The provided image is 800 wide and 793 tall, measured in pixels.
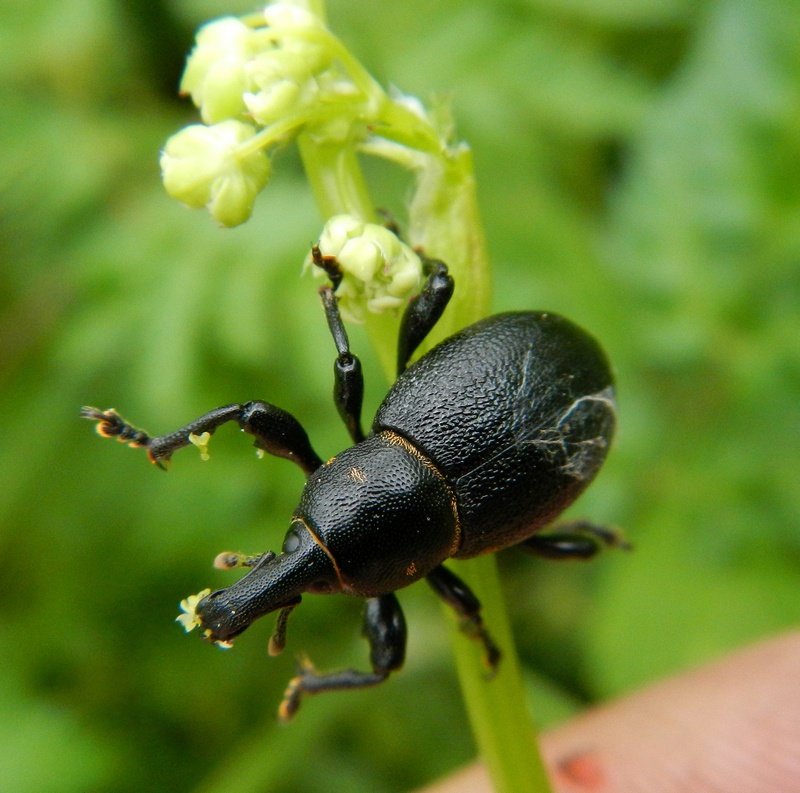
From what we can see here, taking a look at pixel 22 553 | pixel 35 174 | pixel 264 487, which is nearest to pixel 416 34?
pixel 35 174

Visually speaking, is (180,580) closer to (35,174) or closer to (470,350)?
(35,174)

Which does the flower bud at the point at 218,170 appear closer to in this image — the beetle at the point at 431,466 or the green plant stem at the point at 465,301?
the green plant stem at the point at 465,301

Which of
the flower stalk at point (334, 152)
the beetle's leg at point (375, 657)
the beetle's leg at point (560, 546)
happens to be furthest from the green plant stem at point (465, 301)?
the beetle's leg at point (560, 546)

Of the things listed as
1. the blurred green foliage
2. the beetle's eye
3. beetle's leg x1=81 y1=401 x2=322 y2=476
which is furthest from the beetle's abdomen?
the blurred green foliage

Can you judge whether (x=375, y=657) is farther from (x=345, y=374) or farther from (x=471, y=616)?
(x=345, y=374)

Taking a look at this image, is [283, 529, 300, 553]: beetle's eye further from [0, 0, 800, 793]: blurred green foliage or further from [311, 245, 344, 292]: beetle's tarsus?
[0, 0, 800, 793]: blurred green foliage

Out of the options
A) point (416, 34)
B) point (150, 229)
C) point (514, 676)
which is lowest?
point (514, 676)
